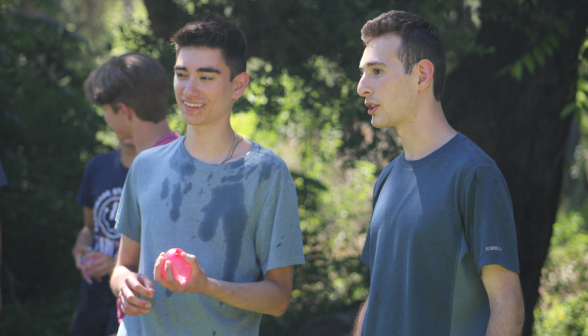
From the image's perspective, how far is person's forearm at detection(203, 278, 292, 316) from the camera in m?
1.90

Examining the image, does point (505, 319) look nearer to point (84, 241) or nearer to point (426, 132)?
point (426, 132)

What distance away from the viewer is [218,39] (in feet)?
7.38

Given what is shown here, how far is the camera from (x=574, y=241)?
6.15 meters

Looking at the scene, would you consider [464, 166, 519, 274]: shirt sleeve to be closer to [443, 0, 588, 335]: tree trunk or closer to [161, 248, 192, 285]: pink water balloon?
[161, 248, 192, 285]: pink water balloon

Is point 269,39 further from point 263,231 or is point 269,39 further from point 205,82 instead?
point 263,231

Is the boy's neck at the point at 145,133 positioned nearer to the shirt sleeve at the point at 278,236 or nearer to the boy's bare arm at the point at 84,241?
the boy's bare arm at the point at 84,241

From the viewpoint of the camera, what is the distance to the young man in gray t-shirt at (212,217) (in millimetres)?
2061

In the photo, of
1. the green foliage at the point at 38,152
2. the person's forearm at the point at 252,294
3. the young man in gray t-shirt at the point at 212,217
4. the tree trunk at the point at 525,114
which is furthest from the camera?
the green foliage at the point at 38,152

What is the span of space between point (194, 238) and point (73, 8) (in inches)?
559

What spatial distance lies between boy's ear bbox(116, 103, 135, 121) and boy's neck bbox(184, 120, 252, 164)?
0.85 meters

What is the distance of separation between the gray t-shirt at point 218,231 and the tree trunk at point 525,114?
230cm

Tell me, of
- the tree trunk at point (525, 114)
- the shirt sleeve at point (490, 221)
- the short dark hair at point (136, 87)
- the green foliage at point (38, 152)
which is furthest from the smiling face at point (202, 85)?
the green foliage at point (38, 152)

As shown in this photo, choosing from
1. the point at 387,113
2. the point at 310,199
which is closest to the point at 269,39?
the point at 310,199

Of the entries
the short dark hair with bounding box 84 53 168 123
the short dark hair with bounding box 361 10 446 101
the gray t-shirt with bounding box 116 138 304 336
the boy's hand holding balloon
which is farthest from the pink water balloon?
the short dark hair with bounding box 84 53 168 123
